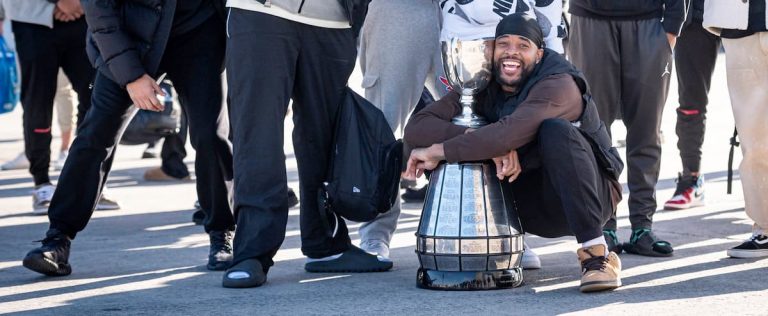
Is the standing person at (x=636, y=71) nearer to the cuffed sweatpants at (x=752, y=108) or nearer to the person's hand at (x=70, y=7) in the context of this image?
the cuffed sweatpants at (x=752, y=108)

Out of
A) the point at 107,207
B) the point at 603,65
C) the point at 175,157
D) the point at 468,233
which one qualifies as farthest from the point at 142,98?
the point at 175,157

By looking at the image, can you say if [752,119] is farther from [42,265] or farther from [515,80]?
[42,265]

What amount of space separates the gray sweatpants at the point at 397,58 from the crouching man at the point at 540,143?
2.03 feet

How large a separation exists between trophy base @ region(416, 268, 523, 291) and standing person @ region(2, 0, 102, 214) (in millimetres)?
3499

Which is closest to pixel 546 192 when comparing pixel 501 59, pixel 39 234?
pixel 501 59

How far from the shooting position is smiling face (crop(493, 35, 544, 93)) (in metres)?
5.32

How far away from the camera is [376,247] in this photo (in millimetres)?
6055

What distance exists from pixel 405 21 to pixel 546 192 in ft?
3.88

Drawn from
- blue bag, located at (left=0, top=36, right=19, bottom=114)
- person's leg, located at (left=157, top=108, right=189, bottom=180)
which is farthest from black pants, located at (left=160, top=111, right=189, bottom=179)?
blue bag, located at (left=0, top=36, right=19, bottom=114)

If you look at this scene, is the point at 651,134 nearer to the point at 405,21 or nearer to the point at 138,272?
the point at 405,21

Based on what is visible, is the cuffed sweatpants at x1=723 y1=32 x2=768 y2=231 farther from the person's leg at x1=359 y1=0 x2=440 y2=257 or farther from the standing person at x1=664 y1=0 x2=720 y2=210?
the standing person at x1=664 y1=0 x2=720 y2=210

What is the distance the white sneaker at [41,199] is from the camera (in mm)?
8047

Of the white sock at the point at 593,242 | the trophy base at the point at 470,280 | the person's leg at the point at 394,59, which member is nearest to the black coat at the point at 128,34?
the person's leg at the point at 394,59

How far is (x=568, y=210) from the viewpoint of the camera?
5.15 metres
